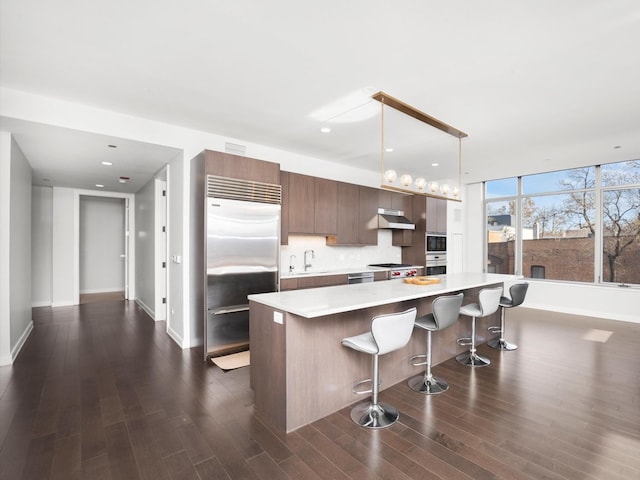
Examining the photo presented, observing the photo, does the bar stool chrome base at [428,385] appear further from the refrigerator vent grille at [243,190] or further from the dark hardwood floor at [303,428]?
the refrigerator vent grille at [243,190]

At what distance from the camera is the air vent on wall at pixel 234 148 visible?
4.39 metres

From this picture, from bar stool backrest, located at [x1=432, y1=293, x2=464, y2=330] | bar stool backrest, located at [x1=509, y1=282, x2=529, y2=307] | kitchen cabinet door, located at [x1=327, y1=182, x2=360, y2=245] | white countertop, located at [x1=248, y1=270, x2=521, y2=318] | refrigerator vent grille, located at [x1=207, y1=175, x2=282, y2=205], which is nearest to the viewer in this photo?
white countertop, located at [x1=248, y1=270, x2=521, y2=318]

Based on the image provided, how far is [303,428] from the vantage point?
2332mm

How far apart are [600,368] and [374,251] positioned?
384 cm

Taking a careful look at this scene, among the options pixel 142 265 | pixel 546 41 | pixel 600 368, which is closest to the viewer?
pixel 546 41

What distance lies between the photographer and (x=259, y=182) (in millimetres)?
4090

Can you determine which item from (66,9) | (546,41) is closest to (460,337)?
(546,41)

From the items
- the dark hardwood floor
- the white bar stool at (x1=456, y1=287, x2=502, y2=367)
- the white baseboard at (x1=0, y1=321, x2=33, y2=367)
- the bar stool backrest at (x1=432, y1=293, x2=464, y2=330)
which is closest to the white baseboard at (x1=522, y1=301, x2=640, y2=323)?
the dark hardwood floor

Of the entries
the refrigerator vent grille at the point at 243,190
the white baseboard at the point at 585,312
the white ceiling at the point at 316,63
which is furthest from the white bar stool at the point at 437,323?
the white baseboard at the point at 585,312

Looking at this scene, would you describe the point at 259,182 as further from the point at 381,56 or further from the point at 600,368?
the point at 600,368

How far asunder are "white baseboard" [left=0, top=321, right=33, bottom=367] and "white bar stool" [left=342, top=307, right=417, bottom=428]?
3779 millimetres

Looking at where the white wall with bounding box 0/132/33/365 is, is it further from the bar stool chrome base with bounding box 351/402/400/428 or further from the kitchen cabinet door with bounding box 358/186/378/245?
the kitchen cabinet door with bounding box 358/186/378/245

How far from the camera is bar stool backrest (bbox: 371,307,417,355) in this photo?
7.39 feet

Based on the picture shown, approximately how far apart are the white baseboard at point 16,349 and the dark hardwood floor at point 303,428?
85 mm
